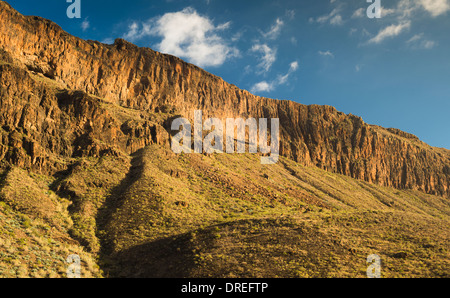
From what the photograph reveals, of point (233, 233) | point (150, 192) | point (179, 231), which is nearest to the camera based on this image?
point (233, 233)

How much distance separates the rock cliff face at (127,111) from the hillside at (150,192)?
0.38 m

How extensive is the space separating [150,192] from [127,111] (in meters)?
38.1

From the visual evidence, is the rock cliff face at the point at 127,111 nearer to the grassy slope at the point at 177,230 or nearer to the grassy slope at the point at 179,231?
the grassy slope at the point at 177,230

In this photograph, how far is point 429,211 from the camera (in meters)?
102

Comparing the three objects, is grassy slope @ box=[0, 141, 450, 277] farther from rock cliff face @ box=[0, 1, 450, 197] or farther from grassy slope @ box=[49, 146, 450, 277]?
rock cliff face @ box=[0, 1, 450, 197]

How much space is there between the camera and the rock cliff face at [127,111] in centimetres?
5400

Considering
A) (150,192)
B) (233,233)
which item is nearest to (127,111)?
(150,192)

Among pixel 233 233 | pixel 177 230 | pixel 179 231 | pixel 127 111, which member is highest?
pixel 127 111

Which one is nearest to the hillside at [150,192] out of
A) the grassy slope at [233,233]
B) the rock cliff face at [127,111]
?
the grassy slope at [233,233]

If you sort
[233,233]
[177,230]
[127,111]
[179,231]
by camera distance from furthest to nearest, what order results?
[127,111]
[177,230]
[179,231]
[233,233]

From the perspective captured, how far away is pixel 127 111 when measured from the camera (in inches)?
3147

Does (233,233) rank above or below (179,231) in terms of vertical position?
below

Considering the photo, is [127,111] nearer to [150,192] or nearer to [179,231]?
[150,192]

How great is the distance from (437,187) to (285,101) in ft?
244
